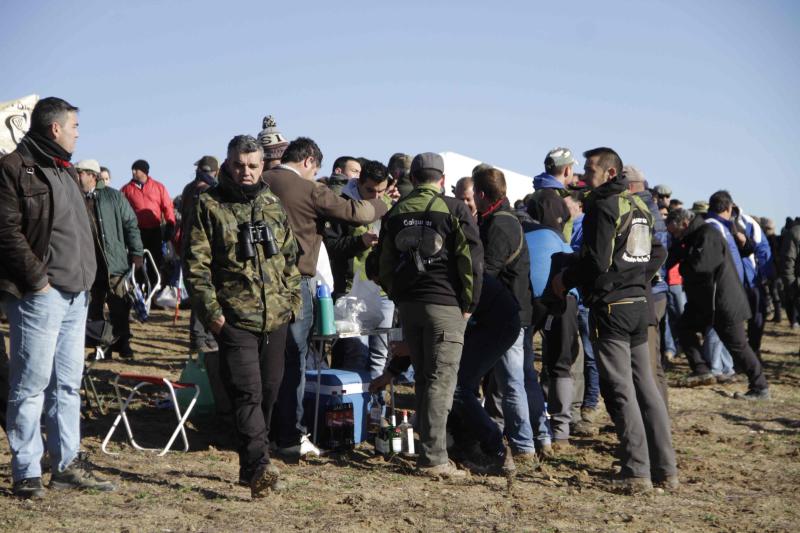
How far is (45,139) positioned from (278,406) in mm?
2539

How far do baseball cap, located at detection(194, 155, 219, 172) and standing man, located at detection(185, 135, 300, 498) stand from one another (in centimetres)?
445

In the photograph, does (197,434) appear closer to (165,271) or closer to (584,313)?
(584,313)

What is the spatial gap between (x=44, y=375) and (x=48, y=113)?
142cm

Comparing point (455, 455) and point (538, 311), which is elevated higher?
point (538, 311)

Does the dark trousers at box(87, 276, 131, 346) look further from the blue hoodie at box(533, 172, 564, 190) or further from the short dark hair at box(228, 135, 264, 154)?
the short dark hair at box(228, 135, 264, 154)

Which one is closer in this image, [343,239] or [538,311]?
[538,311]

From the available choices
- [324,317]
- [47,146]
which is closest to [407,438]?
[324,317]

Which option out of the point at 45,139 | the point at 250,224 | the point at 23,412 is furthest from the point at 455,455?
the point at 45,139

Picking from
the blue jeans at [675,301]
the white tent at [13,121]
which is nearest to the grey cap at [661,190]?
the blue jeans at [675,301]

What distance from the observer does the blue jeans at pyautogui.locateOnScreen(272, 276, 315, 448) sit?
6.57 meters

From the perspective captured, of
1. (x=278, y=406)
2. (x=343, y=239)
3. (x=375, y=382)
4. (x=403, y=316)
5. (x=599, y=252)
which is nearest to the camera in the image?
(x=599, y=252)

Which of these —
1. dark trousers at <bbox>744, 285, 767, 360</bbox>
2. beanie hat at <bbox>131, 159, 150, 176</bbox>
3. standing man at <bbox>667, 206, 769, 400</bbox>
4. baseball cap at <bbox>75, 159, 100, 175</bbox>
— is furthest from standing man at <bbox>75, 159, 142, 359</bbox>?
dark trousers at <bbox>744, 285, 767, 360</bbox>

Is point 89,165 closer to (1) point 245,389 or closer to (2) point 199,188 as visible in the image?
(2) point 199,188

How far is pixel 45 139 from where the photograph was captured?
5086mm
